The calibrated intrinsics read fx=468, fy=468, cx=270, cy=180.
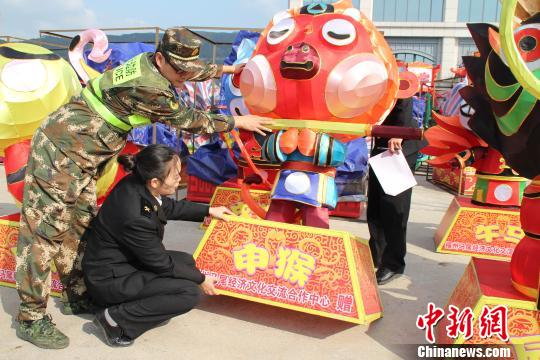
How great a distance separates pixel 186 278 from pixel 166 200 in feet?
1.54

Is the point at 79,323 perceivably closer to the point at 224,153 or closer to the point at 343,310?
the point at 343,310

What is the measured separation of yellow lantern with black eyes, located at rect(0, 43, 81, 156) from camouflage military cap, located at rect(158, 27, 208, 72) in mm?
1337

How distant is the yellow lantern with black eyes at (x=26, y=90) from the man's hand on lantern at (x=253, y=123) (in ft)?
5.02

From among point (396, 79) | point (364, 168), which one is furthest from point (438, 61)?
point (396, 79)

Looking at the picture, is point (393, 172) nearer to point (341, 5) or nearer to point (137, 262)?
point (341, 5)

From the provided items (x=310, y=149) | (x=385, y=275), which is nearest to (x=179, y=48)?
(x=310, y=149)

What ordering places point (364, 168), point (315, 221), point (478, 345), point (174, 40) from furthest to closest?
point (364, 168), point (315, 221), point (174, 40), point (478, 345)

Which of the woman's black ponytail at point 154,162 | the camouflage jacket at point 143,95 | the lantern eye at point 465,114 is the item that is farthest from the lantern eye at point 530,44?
the lantern eye at point 465,114

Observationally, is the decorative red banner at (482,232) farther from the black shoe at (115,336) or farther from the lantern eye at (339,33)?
the black shoe at (115,336)

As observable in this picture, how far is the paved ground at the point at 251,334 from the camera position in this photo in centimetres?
223

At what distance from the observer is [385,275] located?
333cm

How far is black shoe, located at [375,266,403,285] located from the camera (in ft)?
10.8

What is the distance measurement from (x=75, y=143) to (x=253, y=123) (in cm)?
93

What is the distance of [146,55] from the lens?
7.91 ft
